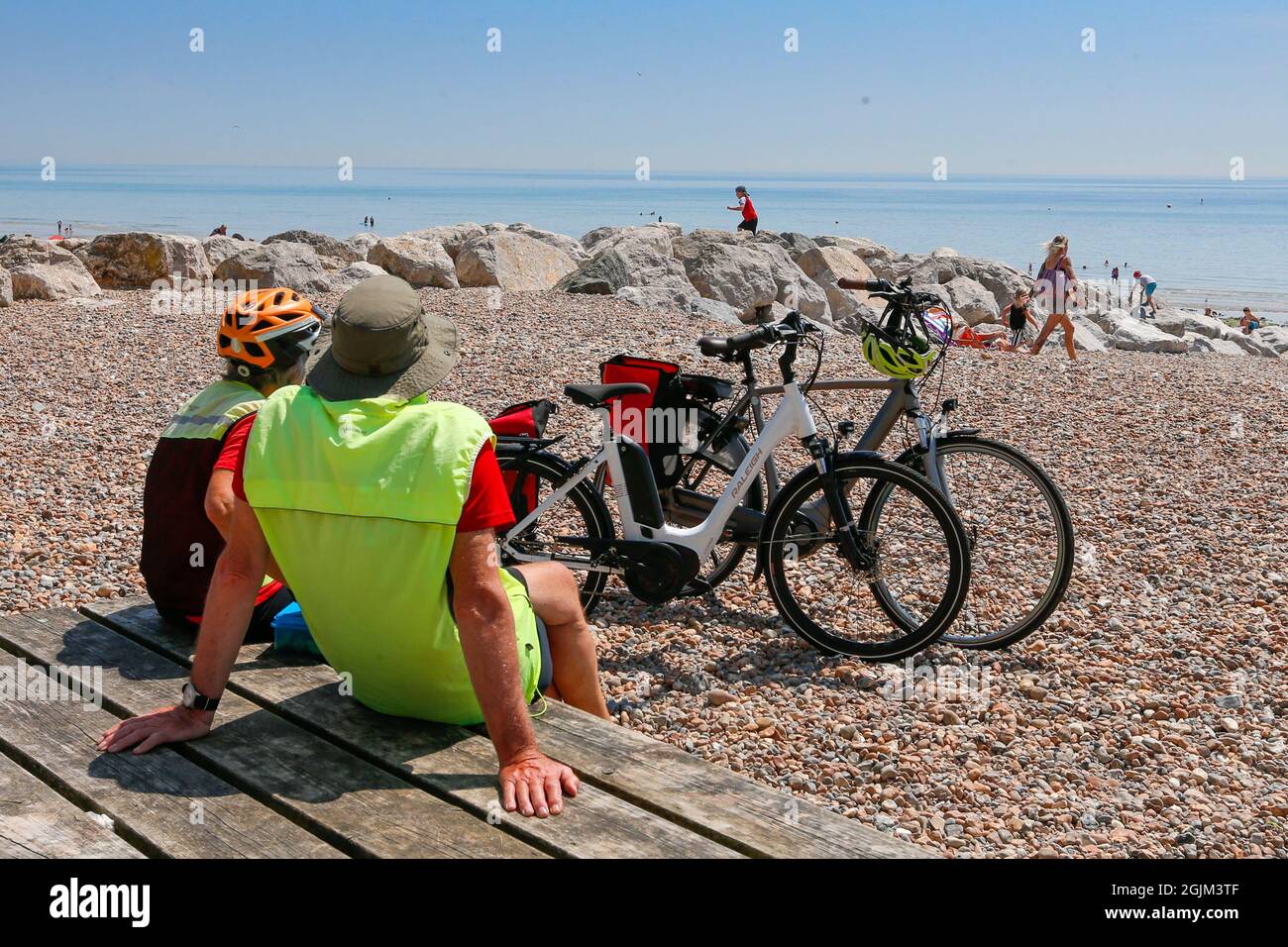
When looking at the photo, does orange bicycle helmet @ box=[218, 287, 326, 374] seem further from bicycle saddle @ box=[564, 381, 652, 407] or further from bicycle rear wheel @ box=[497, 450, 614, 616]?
bicycle rear wheel @ box=[497, 450, 614, 616]

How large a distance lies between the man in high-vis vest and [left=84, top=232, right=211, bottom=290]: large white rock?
1541 centimetres

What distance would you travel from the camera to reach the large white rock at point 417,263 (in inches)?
685

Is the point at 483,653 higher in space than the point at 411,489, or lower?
lower

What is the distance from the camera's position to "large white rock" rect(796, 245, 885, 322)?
2250 cm

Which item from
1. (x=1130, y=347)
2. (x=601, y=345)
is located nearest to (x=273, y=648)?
(x=601, y=345)

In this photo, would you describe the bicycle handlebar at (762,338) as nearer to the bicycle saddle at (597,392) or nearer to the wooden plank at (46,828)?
the bicycle saddle at (597,392)

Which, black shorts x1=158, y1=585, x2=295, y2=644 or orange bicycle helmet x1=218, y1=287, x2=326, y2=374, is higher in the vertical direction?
orange bicycle helmet x1=218, y1=287, x2=326, y2=374

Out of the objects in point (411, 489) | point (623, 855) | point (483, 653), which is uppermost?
point (411, 489)

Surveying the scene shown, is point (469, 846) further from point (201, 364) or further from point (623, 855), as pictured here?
point (201, 364)

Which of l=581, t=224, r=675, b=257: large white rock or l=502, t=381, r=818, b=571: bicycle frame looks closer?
l=502, t=381, r=818, b=571: bicycle frame

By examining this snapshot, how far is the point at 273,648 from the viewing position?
11.1 ft

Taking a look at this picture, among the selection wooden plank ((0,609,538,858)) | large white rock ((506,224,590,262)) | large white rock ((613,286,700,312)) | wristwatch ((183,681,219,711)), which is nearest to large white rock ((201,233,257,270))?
large white rock ((506,224,590,262))
